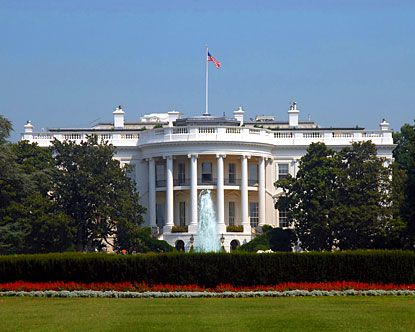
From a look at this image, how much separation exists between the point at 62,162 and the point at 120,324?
54.6m

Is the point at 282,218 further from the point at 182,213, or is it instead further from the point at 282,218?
the point at 182,213

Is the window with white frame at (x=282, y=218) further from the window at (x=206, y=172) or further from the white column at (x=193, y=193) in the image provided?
the white column at (x=193, y=193)

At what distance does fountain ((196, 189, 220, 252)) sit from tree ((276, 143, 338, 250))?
284 inches

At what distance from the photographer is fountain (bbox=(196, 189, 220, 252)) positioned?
9225 cm

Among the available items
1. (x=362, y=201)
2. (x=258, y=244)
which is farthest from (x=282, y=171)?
(x=362, y=201)

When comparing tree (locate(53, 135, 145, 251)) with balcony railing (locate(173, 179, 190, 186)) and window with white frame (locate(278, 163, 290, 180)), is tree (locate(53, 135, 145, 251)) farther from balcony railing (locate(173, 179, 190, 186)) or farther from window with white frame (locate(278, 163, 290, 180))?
window with white frame (locate(278, 163, 290, 180))

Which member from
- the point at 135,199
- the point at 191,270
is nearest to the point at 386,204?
the point at 135,199

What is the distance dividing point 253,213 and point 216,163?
4.74m

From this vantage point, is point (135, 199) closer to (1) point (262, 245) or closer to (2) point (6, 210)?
(1) point (262, 245)

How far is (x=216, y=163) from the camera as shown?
98.4 metres

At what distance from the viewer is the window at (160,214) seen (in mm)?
98562

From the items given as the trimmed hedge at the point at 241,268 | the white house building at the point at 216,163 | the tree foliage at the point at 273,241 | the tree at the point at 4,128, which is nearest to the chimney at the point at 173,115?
the white house building at the point at 216,163

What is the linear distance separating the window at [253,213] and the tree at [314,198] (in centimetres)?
1064

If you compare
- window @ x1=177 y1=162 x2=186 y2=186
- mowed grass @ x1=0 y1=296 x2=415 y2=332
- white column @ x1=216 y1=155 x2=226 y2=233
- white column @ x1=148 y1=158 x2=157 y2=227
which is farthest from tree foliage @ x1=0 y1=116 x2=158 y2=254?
mowed grass @ x1=0 y1=296 x2=415 y2=332
